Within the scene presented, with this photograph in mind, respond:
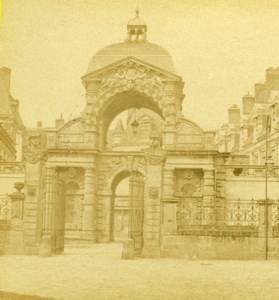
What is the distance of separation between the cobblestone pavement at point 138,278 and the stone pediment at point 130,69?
17067 mm

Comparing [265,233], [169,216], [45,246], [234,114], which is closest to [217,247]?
[265,233]

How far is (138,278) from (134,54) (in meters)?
23.5

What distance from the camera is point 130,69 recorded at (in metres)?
36.1

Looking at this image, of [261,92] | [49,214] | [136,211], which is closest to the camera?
[136,211]

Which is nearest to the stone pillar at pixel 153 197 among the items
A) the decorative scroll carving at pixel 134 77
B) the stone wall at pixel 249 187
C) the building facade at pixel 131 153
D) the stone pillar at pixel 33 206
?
the stone pillar at pixel 33 206

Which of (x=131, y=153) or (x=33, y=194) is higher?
(x=131, y=153)

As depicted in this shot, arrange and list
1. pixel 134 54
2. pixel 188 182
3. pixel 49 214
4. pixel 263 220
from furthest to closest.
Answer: pixel 134 54, pixel 188 182, pixel 49 214, pixel 263 220

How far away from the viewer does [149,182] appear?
74.5ft

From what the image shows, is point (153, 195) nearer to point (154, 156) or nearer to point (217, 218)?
point (154, 156)

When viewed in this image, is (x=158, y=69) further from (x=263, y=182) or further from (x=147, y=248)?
(x=147, y=248)

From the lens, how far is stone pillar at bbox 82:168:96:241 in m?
35.9

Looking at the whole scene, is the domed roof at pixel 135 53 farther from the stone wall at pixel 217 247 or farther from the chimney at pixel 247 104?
the stone wall at pixel 217 247

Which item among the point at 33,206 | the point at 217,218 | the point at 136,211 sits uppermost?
the point at 33,206

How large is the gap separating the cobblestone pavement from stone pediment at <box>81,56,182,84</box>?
17.1m
